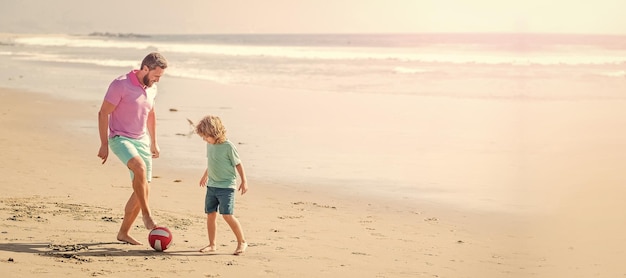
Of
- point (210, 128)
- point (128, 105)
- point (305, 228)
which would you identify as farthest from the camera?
point (305, 228)

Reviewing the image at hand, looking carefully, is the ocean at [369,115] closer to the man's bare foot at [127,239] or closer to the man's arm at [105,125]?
the man's bare foot at [127,239]

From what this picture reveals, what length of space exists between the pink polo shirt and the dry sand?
0.95 m

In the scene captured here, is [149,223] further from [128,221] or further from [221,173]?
[221,173]

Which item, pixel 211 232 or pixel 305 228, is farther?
pixel 305 228

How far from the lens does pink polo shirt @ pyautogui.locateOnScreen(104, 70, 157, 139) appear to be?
22.8 ft

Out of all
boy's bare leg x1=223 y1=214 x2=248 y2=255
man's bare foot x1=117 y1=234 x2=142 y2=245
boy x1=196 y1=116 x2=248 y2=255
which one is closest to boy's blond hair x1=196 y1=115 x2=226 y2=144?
boy x1=196 y1=116 x2=248 y2=255

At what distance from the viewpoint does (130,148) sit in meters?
6.94

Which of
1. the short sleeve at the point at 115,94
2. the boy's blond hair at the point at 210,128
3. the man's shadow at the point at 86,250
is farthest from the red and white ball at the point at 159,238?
the short sleeve at the point at 115,94

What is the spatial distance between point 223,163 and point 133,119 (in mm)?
787

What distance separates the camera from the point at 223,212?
7070mm

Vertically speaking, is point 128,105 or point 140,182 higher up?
point 128,105

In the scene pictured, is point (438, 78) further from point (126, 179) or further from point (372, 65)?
point (126, 179)

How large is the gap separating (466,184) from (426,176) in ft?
2.11

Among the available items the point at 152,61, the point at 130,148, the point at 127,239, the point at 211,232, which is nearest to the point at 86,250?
the point at 127,239
